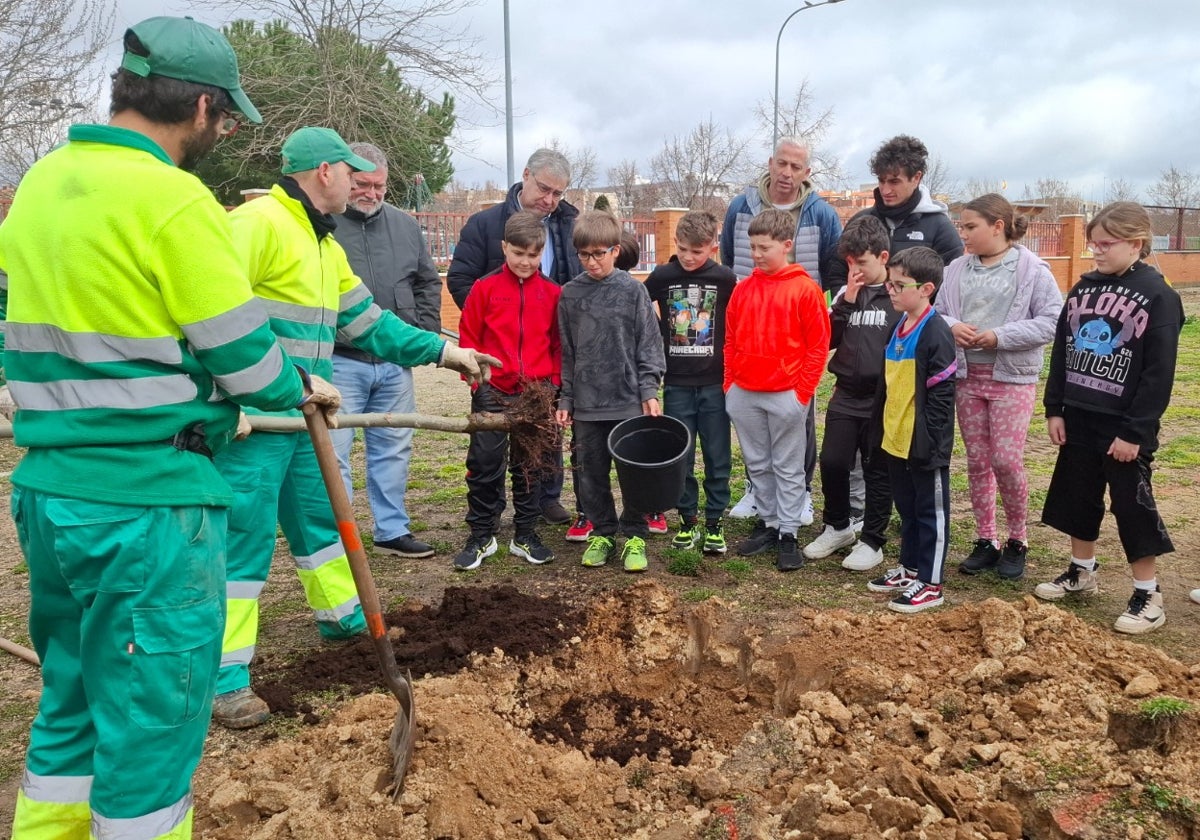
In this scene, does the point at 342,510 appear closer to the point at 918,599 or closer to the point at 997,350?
the point at 918,599

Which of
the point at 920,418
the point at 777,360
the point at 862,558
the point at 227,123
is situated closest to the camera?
the point at 227,123

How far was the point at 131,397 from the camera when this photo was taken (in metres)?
2.33

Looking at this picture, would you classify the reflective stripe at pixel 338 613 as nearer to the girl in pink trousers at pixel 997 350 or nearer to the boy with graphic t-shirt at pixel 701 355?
the boy with graphic t-shirt at pixel 701 355

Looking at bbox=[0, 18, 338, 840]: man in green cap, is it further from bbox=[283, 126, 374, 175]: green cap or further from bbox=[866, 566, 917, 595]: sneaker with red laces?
bbox=[866, 566, 917, 595]: sneaker with red laces

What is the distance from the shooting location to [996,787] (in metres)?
2.80

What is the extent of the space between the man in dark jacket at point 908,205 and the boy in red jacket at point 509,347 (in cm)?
193

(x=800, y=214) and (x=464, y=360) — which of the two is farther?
(x=800, y=214)

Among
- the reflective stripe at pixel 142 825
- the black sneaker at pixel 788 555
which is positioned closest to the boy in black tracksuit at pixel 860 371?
the black sneaker at pixel 788 555

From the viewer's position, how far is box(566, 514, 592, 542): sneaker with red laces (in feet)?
19.3

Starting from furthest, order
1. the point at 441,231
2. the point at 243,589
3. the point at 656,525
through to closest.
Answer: the point at 441,231 < the point at 656,525 < the point at 243,589

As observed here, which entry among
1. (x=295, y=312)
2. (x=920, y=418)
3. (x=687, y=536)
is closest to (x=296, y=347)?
(x=295, y=312)

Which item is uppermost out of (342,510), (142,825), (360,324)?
(360,324)

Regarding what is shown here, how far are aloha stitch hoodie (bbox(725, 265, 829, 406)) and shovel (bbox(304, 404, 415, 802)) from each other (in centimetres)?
275

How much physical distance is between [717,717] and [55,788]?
2.29 metres
